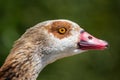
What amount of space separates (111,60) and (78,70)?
0.74 metres

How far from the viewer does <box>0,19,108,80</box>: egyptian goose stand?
5.86m

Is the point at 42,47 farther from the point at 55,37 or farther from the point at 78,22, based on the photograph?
the point at 78,22

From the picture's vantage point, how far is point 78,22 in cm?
1123

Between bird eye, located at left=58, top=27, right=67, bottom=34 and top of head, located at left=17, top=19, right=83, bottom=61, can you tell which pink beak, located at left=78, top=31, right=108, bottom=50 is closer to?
top of head, located at left=17, top=19, right=83, bottom=61

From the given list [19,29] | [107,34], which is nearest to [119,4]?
[107,34]

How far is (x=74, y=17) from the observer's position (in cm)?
1126

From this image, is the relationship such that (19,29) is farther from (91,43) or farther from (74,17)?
(91,43)

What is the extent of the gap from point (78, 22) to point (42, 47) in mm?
5237

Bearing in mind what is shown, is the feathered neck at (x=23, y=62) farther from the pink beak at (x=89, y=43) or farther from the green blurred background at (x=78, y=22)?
the green blurred background at (x=78, y=22)

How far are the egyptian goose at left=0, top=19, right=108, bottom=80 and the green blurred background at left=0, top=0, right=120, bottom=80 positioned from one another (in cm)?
341

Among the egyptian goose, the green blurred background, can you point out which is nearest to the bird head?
the egyptian goose

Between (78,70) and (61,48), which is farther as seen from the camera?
(78,70)

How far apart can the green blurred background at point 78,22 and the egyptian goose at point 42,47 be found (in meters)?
3.41

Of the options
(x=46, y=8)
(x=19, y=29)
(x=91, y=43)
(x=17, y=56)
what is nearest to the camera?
(x=17, y=56)
